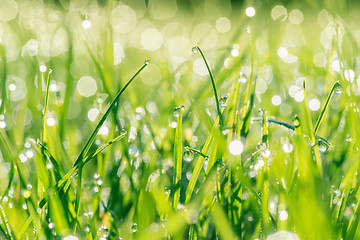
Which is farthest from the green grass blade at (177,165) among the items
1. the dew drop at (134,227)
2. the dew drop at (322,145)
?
the dew drop at (322,145)

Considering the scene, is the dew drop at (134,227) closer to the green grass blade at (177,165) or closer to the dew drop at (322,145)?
the green grass blade at (177,165)

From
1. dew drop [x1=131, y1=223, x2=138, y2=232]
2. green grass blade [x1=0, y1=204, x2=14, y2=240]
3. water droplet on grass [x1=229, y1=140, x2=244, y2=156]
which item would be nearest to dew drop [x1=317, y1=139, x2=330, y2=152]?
water droplet on grass [x1=229, y1=140, x2=244, y2=156]

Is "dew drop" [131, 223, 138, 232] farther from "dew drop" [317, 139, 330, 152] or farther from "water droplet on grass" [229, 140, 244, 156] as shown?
"dew drop" [317, 139, 330, 152]

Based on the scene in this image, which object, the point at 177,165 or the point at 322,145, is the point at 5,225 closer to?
the point at 177,165

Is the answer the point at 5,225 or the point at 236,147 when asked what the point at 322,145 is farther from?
the point at 5,225

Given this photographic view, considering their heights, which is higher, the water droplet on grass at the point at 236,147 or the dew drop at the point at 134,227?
the water droplet on grass at the point at 236,147

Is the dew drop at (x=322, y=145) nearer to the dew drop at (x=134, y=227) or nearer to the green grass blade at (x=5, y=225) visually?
the dew drop at (x=134, y=227)

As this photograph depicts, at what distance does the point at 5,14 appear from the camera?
404 centimetres

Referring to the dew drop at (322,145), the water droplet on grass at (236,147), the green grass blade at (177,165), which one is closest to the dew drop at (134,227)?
the green grass blade at (177,165)

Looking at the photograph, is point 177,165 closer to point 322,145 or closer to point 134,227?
point 134,227

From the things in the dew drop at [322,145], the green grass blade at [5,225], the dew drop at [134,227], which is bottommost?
the dew drop at [134,227]

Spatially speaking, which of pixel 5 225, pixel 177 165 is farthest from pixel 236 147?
pixel 5 225

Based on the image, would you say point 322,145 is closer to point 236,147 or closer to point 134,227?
point 236,147

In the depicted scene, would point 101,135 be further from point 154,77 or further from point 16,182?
point 154,77
